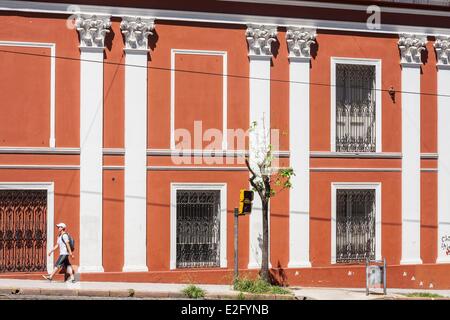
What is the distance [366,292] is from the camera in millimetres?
22625

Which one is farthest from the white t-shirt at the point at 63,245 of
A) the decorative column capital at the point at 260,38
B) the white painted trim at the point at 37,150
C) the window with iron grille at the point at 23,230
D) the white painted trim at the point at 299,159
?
the decorative column capital at the point at 260,38

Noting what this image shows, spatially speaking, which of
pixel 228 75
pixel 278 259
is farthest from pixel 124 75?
pixel 278 259

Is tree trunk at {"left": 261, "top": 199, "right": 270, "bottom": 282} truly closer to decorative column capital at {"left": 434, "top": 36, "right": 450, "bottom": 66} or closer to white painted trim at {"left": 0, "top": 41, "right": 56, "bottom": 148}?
white painted trim at {"left": 0, "top": 41, "right": 56, "bottom": 148}

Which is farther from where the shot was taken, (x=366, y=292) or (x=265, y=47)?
(x=265, y=47)

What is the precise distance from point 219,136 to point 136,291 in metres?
5.01

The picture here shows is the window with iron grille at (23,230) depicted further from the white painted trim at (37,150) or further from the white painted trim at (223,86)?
the white painted trim at (223,86)

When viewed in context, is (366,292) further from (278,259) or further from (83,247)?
(83,247)

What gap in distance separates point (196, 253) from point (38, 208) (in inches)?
162

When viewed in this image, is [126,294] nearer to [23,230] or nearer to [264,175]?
[23,230]

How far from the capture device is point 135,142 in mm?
23312

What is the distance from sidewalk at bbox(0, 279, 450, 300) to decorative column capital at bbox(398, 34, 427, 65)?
21.2 feet

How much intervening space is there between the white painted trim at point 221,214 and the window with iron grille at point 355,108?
3437 millimetres

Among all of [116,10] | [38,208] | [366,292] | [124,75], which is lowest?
[366,292]

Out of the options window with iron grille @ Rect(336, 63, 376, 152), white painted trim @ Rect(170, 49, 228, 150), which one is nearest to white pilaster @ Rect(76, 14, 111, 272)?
white painted trim @ Rect(170, 49, 228, 150)
